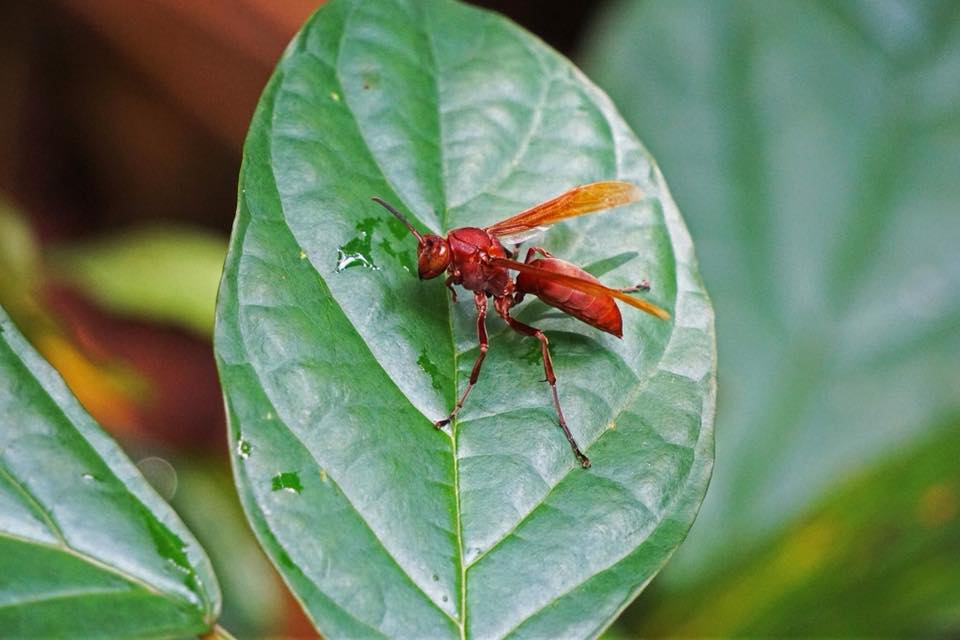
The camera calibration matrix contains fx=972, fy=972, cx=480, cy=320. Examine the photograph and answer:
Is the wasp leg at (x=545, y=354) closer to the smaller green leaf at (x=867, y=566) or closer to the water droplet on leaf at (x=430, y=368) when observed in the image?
the water droplet on leaf at (x=430, y=368)

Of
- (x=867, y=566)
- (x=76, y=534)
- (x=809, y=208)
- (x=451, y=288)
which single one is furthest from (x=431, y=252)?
(x=809, y=208)

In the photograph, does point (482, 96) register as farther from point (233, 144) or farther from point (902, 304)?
point (233, 144)

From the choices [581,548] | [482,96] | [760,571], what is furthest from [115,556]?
[760,571]

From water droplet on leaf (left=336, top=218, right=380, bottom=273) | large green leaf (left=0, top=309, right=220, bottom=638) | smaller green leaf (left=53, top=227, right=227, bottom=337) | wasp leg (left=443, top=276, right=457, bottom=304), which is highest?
water droplet on leaf (left=336, top=218, right=380, bottom=273)

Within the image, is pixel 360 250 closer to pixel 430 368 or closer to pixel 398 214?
pixel 398 214

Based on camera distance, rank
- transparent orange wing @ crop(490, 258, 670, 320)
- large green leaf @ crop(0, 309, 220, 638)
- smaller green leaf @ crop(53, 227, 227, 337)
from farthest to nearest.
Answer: smaller green leaf @ crop(53, 227, 227, 337), transparent orange wing @ crop(490, 258, 670, 320), large green leaf @ crop(0, 309, 220, 638)

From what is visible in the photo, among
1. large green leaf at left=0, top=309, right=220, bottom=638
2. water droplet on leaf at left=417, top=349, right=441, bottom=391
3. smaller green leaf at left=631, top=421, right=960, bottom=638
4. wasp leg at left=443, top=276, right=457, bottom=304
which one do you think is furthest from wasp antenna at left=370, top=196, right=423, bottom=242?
smaller green leaf at left=631, top=421, right=960, bottom=638

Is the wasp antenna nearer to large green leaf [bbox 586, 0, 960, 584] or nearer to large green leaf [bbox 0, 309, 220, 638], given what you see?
large green leaf [bbox 0, 309, 220, 638]
